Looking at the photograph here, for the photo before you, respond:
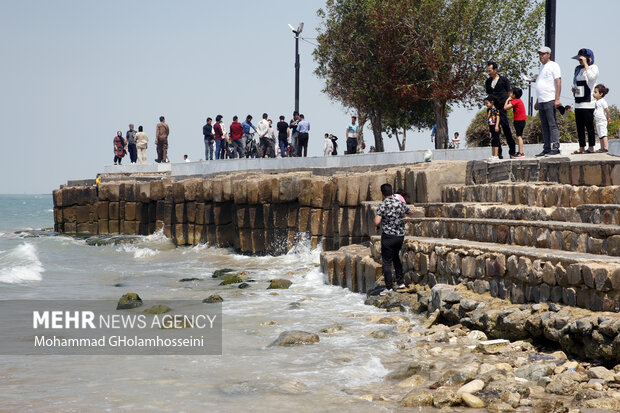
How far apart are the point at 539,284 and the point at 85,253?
66.5 ft

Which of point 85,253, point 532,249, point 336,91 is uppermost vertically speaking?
point 336,91

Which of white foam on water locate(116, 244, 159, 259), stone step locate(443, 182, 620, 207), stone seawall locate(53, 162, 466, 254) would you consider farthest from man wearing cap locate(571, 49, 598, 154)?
white foam on water locate(116, 244, 159, 259)

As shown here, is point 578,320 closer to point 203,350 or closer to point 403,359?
point 403,359

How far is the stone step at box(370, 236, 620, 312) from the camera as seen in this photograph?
780 cm

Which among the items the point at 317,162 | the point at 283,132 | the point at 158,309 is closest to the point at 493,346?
the point at 158,309

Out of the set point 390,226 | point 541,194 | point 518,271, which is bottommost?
point 518,271

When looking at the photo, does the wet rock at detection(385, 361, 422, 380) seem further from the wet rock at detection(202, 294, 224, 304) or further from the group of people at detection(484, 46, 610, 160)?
the group of people at detection(484, 46, 610, 160)

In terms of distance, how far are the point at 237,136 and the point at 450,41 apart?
30.1 ft

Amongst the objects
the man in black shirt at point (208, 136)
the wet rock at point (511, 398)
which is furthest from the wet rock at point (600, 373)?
the man in black shirt at point (208, 136)

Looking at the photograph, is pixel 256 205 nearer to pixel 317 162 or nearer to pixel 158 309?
pixel 317 162

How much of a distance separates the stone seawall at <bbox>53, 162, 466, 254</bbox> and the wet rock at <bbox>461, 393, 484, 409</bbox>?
27.4 feet

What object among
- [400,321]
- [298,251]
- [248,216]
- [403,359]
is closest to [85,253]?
[248,216]

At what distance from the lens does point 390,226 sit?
11.8 m

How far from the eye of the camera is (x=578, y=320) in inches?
303
